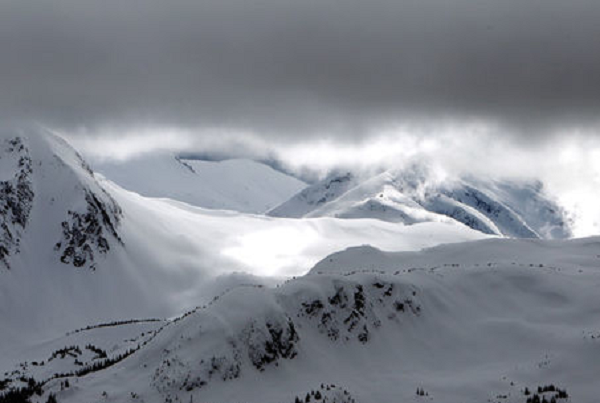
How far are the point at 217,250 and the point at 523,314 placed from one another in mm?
118821

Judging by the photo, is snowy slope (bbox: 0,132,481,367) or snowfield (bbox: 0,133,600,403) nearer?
snowfield (bbox: 0,133,600,403)

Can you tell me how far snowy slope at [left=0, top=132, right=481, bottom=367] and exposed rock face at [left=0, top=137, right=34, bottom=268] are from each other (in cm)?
21

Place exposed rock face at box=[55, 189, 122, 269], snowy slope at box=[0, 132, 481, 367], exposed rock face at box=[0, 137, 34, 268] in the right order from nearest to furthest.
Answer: snowy slope at box=[0, 132, 481, 367] → exposed rock face at box=[0, 137, 34, 268] → exposed rock face at box=[55, 189, 122, 269]

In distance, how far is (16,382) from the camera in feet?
102

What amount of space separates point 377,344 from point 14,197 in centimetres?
11930

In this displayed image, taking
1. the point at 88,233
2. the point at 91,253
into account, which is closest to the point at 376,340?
the point at 91,253

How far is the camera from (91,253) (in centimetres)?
13388

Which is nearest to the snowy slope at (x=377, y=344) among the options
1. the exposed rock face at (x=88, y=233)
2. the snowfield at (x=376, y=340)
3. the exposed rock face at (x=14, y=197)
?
the snowfield at (x=376, y=340)

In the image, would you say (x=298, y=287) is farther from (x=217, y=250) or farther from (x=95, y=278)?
(x=217, y=250)

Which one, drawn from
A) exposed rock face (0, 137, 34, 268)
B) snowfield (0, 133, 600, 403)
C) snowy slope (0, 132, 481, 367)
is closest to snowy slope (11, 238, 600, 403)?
snowfield (0, 133, 600, 403)

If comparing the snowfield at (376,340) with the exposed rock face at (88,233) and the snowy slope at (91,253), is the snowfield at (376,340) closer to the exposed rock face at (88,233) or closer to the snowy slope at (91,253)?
the snowy slope at (91,253)

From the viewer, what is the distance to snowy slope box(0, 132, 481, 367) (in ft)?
387

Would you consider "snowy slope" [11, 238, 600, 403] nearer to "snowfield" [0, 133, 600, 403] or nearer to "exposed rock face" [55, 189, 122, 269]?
"snowfield" [0, 133, 600, 403]

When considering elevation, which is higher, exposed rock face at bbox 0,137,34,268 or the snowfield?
exposed rock face at bbox 0,137,34,268
